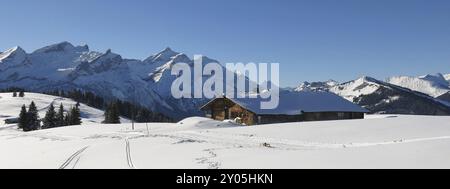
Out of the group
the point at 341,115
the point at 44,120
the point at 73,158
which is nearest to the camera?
the point at 73,158

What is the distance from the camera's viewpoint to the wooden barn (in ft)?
208

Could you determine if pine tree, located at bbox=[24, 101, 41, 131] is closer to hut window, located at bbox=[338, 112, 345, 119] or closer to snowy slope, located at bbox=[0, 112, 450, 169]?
hut window, located at bbox=[338, 112, 345, 119]

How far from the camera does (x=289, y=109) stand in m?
65.1

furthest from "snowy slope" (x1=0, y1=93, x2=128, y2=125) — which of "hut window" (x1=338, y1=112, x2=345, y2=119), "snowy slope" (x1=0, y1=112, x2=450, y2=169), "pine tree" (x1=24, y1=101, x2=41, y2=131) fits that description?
"snowy slope" (x1=0, y1=112, x2=450, y2=169)

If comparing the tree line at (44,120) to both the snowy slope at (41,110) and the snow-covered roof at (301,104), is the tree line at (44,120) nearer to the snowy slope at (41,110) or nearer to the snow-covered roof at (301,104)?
the snowy slope at (41,110)

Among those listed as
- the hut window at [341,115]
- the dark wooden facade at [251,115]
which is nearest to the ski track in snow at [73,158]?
the dark wooden facade at [251,115]

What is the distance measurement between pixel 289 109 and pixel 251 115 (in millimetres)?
5688

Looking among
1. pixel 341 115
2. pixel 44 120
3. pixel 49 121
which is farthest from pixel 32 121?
pixel 341 115

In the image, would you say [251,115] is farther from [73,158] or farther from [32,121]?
[32,121]
